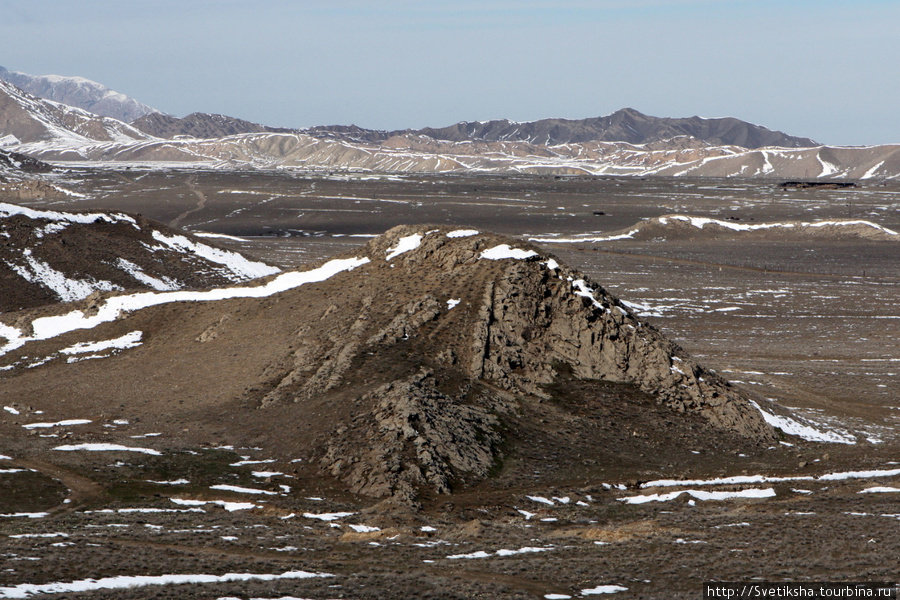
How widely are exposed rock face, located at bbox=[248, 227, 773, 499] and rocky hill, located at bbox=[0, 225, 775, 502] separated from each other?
2.5 inches

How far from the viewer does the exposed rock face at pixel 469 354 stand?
2539cm

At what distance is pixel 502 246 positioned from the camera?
34.9 meters

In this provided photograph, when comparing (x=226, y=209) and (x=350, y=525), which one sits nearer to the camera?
(x=350, y=525)

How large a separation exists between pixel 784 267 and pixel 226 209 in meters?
92.9

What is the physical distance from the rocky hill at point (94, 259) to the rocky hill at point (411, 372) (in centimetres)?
1825

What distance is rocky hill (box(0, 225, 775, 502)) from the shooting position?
2477cm

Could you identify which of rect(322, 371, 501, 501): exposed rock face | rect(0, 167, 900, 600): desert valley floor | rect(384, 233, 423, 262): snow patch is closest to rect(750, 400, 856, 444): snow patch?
rect(0, 167, 900, 600): desert valley floor

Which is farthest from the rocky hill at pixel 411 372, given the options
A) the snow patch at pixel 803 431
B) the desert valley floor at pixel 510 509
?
the snow patch at pixel 803 431

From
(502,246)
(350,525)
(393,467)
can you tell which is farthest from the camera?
(502,246)

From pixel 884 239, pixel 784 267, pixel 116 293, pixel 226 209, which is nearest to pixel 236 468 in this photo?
pixel 116 293

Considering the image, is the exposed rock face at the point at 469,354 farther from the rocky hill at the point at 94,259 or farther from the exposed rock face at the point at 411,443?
the rocky hill at the point at 94,259

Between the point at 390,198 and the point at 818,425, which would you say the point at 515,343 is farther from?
the point at 390,198

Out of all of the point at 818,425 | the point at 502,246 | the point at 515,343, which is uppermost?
the point at 502,246

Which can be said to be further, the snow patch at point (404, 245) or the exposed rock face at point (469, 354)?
the snow patch at point (404, 245)
